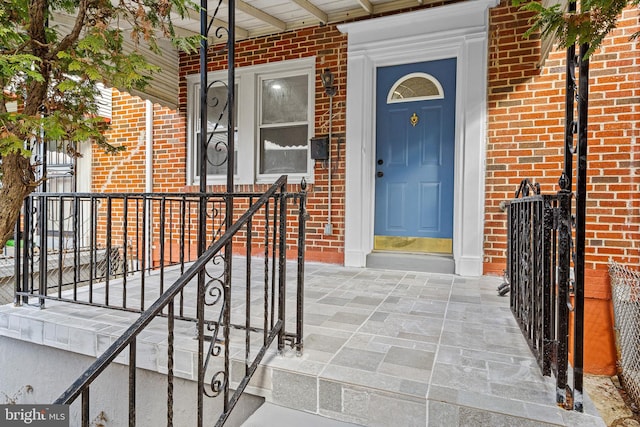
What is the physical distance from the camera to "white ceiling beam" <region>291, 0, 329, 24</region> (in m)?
A: 3.81

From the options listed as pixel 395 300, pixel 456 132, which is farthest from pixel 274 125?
pixel 395 300

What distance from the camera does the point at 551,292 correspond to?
4.98 feet

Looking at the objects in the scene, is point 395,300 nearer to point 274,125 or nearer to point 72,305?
point 72,305

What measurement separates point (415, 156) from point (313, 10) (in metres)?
1.87

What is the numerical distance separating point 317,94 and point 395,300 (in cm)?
261

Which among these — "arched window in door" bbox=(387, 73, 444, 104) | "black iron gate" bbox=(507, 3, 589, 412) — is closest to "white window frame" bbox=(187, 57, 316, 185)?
"arched window in door" bbox=(387, 73, 444, 104)

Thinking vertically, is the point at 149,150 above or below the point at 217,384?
above

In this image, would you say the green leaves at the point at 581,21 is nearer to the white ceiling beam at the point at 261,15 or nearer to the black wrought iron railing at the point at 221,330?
the black wrought iron railing at the point at 221,330

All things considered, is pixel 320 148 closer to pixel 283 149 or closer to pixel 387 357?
pixel 283 149

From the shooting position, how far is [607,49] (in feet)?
10.4

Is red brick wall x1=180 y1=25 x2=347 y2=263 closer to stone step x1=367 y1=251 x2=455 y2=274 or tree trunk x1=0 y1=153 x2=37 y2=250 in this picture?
stone step x1=367 y1=251 x2=455 y2=274

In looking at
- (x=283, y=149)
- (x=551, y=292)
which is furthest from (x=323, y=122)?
(x=551, y=292)

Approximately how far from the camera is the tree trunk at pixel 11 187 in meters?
1.63

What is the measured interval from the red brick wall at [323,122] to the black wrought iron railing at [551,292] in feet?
8.09
